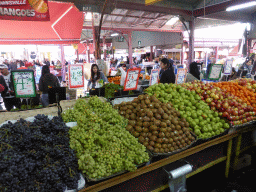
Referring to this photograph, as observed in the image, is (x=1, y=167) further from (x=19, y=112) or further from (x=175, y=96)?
(x=175, y=96)

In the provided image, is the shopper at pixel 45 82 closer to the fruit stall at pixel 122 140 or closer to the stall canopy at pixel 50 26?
the fruit stall at pixel 122 140

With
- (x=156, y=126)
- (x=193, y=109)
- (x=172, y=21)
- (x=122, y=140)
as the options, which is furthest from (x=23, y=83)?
(x=172, y=21)

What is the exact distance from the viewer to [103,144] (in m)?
1.75

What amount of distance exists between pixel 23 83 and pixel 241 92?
3783mm

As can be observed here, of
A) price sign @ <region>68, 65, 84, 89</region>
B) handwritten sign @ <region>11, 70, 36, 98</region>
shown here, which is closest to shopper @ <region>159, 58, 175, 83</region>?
price sign @ <region>68, 65, 84, 89</region>

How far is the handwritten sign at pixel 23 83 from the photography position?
7.86 ft

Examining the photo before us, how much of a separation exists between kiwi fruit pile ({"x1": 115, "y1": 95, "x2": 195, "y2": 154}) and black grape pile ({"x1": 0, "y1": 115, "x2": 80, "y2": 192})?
0.80m

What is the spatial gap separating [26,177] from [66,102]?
1280mm

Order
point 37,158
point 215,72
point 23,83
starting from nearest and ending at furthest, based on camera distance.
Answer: point 37,158 → point 23,83 → point 215,72

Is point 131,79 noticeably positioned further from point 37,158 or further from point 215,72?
point 215,72

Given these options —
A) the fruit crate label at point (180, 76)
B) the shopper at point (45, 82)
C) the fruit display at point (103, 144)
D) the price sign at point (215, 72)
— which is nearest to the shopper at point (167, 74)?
the fruit crate label at point (180, 76)

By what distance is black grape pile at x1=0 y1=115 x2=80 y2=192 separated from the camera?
4.07 ft

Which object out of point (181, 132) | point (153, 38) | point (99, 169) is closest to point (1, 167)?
point (99, 169)

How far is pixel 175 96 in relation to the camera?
9.24 ft
